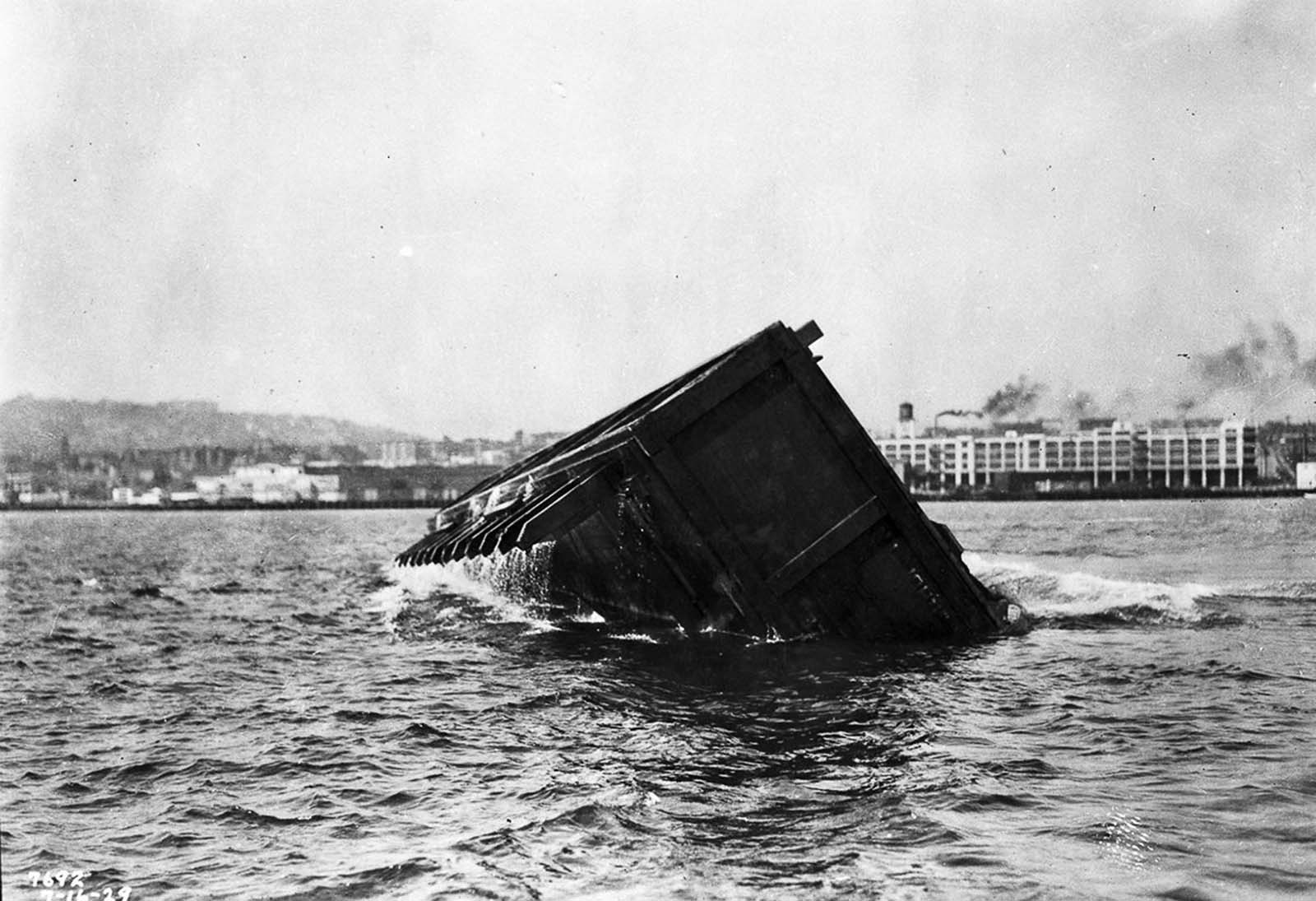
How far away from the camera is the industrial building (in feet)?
427

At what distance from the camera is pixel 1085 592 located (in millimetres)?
19375

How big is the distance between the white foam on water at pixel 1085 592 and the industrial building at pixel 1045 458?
106876 mm

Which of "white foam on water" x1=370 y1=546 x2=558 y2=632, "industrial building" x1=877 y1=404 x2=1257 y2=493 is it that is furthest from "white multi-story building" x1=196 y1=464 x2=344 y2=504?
"white foam on water" x1=370 y1=546 x2=558 y2=632

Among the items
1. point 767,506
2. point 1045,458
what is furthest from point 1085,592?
point 1045,458

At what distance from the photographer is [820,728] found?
813cm

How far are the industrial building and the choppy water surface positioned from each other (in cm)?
11894

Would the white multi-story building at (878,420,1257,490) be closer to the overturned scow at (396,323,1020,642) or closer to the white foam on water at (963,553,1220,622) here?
the white foam on water at (963,553,1220,622)

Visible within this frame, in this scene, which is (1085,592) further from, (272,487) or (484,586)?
(272,487)

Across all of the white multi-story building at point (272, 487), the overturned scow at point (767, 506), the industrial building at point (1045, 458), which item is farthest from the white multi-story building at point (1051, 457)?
the overturned scow at point (767, 506)

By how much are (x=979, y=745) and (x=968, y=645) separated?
4.67 metres

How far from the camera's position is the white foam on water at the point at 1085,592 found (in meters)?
16.9

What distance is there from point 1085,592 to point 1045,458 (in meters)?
128

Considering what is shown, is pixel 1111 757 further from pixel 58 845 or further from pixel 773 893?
pixel 58 845

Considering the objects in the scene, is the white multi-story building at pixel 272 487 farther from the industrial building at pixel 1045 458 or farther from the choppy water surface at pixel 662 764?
the choppy water surface at pixel 662 764
